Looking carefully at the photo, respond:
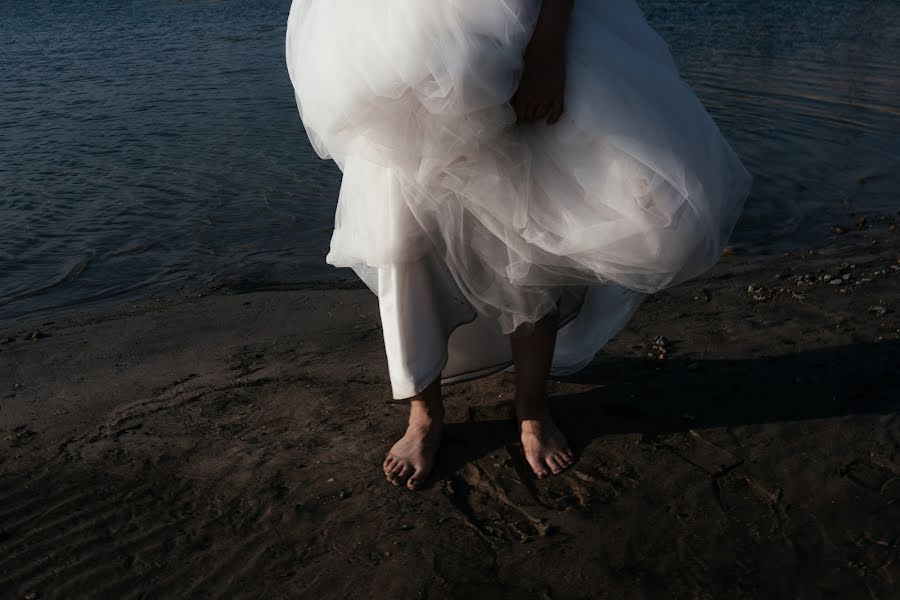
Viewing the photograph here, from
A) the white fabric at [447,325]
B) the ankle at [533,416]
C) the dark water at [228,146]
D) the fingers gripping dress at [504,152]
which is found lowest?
the dark water at [228,146]

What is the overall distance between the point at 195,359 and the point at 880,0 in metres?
14.3

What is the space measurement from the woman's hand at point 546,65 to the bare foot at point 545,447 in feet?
3.65

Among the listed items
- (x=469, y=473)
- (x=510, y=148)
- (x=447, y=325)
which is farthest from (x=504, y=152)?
(x=469, y=473)

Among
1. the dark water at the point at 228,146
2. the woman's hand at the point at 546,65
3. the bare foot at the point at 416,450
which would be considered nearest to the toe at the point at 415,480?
the bare foot at the point at 416,450

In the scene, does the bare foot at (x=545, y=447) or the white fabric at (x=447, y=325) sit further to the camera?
the bare foot at (x=545, y=447)

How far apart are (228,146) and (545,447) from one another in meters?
5.70

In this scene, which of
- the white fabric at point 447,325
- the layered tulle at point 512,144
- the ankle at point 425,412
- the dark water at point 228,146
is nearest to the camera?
the layered tulle at point 512,144

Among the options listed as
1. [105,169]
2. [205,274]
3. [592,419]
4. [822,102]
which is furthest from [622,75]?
[822,102]

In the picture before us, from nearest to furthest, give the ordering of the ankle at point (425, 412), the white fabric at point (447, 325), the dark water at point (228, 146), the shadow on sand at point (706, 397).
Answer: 1. the white fabric at point (447, 325)
2. the ankle at point (425, 412)
3. the shadow on sand at point (706, 397)
4. the dark water at point (228, 146)

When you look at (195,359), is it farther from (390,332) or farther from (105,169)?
(105,169)

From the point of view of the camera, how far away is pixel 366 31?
227 centimetres

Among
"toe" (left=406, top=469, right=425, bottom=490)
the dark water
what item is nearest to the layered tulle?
"toe" (left=406, top=469, right=425, bottom=490)

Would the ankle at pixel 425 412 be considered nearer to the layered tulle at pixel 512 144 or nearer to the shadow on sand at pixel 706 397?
the shadow on sand at pixel 706 397

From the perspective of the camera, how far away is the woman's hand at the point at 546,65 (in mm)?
2314
